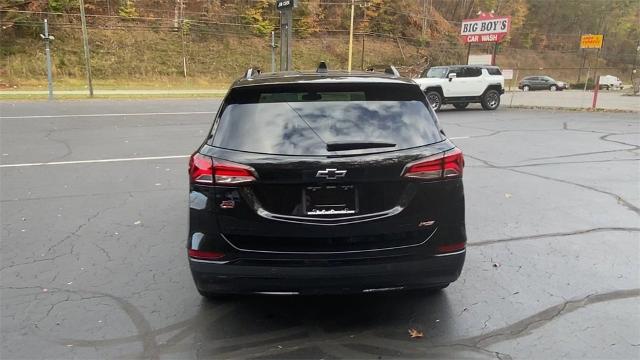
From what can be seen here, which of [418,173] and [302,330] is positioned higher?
[418,173]

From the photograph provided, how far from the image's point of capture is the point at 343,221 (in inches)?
121

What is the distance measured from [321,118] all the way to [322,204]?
58 cm

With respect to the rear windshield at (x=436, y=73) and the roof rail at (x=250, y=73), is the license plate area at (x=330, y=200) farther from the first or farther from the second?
the rear windshield at (x=436, y=73)

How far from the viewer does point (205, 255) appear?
10.3ft

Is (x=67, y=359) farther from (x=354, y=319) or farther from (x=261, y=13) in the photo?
(x=261, y=13)

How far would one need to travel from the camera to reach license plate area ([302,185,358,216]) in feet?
9.98

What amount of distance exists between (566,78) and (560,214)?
75494mm

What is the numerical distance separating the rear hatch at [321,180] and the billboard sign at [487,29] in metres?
24.8

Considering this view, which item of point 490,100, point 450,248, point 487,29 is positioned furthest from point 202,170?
point 487,29

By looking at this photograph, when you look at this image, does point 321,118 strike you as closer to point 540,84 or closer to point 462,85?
point 462,85

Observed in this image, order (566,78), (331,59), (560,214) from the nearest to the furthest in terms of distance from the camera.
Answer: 1. (560,214)
2. (331,59)
3. (566,78)

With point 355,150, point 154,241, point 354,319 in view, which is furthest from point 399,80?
point 154,241

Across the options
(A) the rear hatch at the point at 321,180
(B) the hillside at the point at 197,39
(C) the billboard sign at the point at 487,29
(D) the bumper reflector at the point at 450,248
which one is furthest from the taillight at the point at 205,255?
(B) the hillside at the point at 197,39

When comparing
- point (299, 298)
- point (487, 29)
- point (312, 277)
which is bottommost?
point (299, 298)
